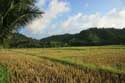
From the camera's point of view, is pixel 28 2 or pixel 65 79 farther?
pixel 28 2

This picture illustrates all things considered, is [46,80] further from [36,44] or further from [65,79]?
[36,44]

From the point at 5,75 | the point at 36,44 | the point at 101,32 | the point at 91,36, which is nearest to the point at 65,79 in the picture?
the point at 5,75

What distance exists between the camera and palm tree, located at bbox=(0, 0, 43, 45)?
21.3m

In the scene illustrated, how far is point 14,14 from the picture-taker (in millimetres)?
21750

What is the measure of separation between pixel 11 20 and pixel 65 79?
12337 millimetres

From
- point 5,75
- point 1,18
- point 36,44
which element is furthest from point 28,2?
point 36,44

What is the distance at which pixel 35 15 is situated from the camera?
23016mm

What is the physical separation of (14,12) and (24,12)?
1.04 meters

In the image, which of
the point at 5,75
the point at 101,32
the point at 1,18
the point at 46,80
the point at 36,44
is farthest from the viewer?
the point at 101,32

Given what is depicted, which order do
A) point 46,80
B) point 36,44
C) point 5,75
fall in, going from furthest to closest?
1. point 36,44
2. point 5,75
3. point 46,80

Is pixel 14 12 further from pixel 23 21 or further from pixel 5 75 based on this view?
pixel 5 75

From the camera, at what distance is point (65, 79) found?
10.6m

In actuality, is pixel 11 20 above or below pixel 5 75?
above

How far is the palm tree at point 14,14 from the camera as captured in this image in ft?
69.9
